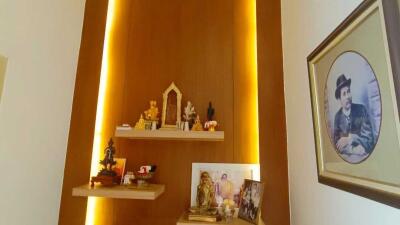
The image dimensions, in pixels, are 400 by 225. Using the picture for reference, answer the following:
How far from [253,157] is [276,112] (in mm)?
324

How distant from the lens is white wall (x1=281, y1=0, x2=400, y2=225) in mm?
825

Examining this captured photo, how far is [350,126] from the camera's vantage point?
2.70 feet

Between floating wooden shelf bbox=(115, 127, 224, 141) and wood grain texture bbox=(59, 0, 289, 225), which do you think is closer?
floating wooden shelf bbox=(115, 127, 224, 141)

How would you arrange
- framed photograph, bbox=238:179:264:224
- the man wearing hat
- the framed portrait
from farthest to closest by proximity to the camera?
framed photograph, bbox=238:179:264:224, the framed portrait, the man wearing hat

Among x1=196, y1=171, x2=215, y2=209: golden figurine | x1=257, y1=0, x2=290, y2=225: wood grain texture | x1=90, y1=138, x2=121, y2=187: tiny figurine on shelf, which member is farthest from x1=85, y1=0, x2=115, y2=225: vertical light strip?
x1=257, y1=0, x2=290, y2=225: wood grain texture

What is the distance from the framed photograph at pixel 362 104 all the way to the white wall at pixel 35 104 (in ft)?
4.56

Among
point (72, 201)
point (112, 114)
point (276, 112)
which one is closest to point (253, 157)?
point (276, 112)

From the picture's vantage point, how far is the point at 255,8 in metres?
1.73

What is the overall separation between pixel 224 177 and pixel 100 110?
0.94 metres

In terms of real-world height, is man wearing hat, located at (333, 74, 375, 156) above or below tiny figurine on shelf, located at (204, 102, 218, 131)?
below

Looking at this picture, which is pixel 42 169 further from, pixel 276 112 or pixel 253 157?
pixel 276 112

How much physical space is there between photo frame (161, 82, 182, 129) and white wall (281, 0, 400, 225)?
2.28 feet

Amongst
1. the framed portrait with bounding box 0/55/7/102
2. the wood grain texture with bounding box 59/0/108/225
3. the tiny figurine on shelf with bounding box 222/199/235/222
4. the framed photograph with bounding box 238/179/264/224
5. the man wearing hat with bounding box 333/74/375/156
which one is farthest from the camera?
the wood grain texture with bounding box 59/0/108/225

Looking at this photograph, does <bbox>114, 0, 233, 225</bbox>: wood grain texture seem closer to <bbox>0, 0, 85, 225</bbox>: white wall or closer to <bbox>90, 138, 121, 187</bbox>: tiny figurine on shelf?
<bbox>90, 138, 121, 187</bbox>: tiny figurine on shelf
